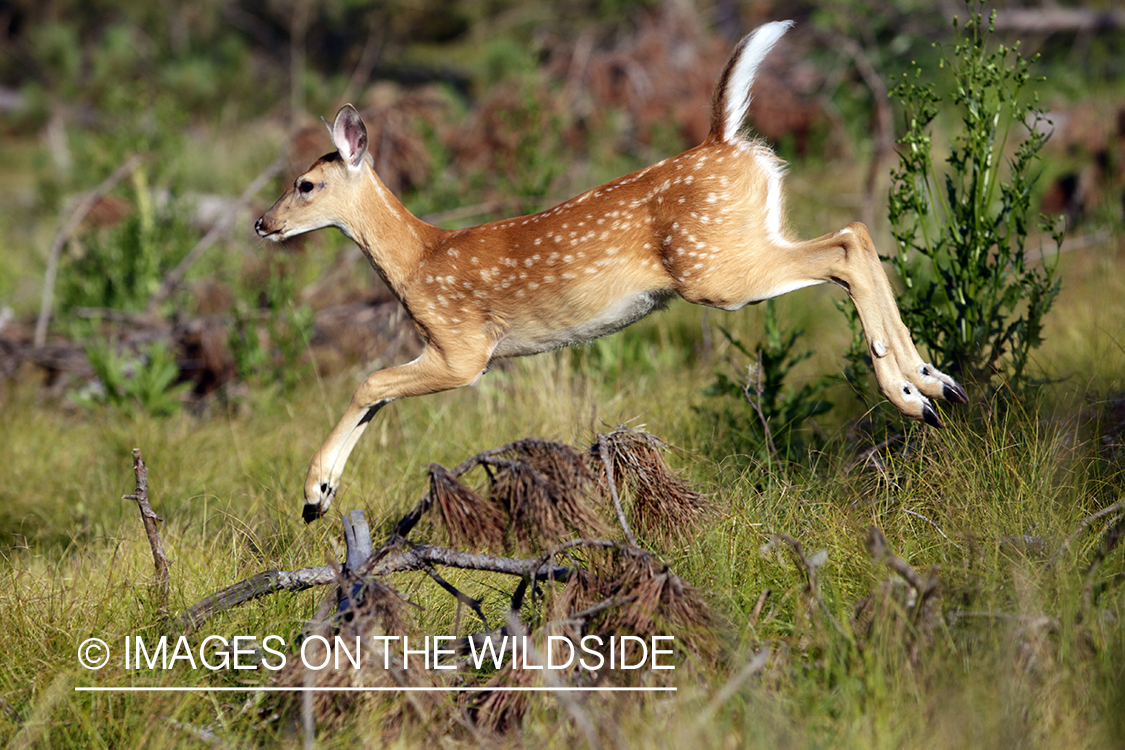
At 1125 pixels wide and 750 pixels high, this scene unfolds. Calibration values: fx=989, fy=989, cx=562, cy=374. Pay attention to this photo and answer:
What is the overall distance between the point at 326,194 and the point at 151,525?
1468 millimetres

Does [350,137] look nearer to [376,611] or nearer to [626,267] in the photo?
[626,267]

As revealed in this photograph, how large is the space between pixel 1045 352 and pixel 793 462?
7.10 feet

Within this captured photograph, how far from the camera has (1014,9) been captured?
477 inches

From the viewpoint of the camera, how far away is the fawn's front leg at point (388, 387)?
12.0 ft

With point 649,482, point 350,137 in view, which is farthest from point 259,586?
point 350,137

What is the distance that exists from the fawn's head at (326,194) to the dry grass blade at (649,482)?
5.24ft

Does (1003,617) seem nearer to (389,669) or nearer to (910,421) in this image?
(910,421)

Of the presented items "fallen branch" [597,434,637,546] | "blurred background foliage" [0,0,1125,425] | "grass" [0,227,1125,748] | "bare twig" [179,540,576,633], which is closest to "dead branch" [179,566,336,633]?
"bare twig" [179,540,576,633]

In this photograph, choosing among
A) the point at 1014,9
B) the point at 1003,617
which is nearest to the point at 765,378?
the point at 1003,617

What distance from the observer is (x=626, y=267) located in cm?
357

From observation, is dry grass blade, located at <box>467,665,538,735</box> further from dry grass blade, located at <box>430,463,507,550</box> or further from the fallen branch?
the fallen branch

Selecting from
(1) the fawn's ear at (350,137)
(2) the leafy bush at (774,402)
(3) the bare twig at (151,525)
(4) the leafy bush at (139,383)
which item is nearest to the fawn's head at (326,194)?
(1) the fawn's ear at (350,137)

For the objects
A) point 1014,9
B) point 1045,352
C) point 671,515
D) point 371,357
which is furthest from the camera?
point 1014,9

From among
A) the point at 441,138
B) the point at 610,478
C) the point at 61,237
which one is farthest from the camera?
the point at 441,138
